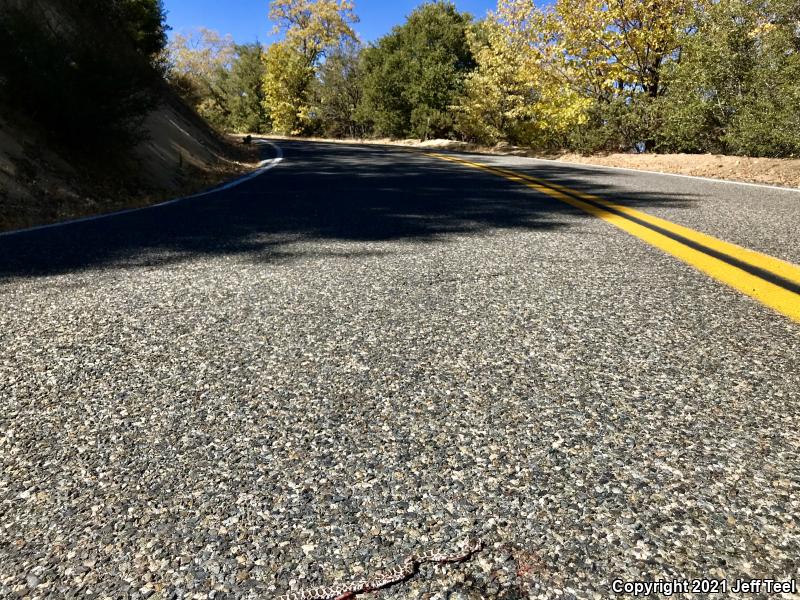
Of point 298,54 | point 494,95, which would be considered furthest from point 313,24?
point 494,95

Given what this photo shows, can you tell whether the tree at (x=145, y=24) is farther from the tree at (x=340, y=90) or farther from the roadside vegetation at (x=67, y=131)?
the tree at (x=340, y=90)

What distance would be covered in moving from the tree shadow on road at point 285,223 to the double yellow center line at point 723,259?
506mm

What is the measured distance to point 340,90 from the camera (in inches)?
1657

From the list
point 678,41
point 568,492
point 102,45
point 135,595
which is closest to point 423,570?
point 568,492

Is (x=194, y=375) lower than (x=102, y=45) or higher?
lower

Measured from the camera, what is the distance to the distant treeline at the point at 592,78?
39.5 ft

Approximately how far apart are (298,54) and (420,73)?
57.8 ft

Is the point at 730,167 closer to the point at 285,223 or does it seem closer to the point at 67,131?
the point at 285,223

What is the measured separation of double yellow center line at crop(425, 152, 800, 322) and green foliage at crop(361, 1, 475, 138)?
27913 mm

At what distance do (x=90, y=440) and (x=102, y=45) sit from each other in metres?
8.04

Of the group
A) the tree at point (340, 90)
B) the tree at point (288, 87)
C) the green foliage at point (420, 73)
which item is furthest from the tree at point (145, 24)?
the tree at point (288, 87)

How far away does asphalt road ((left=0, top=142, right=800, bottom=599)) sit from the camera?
1.05 m

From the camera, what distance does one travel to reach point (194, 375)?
6.00 feet

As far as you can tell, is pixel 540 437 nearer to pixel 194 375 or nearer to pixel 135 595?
pixel 135 595
